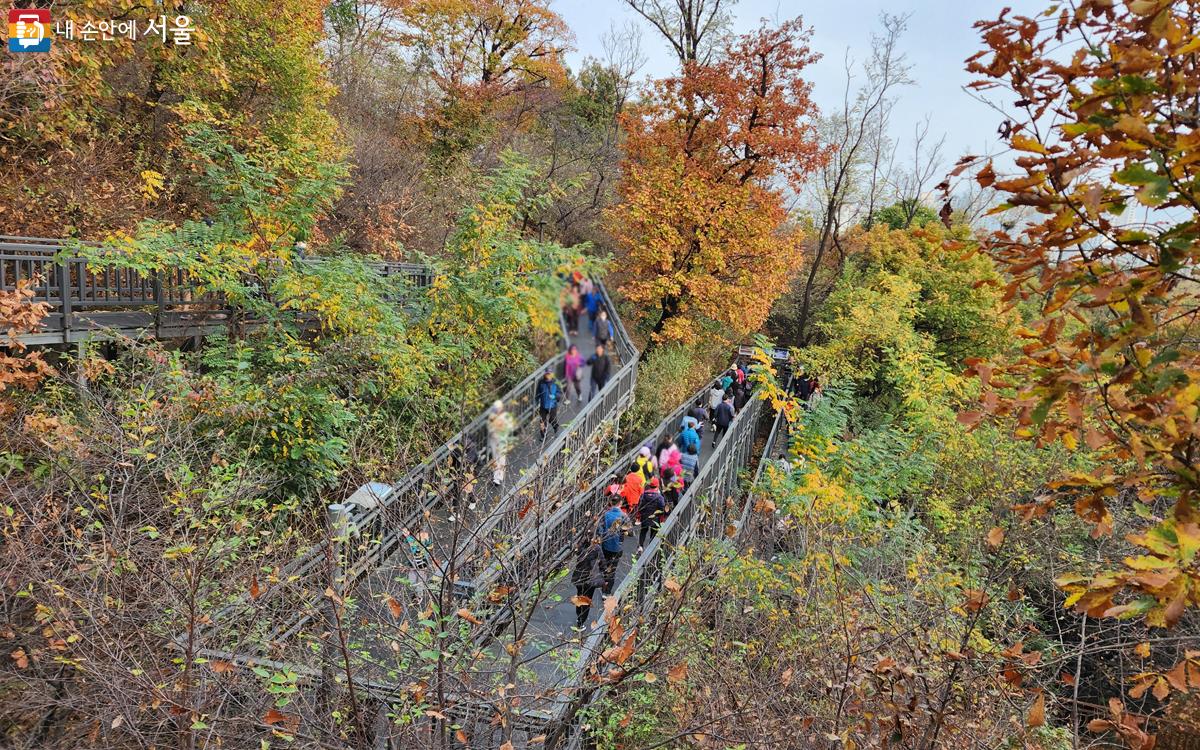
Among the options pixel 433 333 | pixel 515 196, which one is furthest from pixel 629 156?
pixel 433 333

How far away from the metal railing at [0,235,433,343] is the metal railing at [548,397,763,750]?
433 cm

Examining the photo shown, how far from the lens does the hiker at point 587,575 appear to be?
22.0ft

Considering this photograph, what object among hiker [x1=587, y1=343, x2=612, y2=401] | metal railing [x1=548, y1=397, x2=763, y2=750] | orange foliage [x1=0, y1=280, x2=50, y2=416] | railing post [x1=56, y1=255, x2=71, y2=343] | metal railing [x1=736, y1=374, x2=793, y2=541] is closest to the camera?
hiker [x1=587, y1=343, x2=612, y2=401]

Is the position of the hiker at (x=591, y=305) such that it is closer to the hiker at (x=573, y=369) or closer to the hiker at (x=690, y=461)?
the hiker at (x=573, y=369)

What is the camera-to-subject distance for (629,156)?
1800 cm

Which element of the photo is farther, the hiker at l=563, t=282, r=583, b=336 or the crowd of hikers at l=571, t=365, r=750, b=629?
the crowd of hikers at l=571, t=365, r=750, b=629

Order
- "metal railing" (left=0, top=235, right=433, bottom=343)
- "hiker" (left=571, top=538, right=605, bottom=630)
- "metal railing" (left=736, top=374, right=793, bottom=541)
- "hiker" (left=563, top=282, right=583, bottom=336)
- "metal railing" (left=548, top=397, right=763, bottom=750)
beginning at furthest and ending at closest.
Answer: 1. "metal railing" (left=736, top=374, right=793, bottom=541)
2. "metal railing" (left=0, top=235, right=433, bottom=343)
3. "hiker" (left=571, top=538, right=605, bottom=630)
4. "metal railing" (left=548, top=397, right=763, bottom=750)
5. "hiker" (left=563, top=282, right=583, bottom=336)

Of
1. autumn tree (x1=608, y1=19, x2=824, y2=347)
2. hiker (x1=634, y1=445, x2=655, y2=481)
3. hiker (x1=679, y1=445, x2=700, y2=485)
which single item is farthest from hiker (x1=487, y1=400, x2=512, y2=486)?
autumn tree (x1=608, y1=19, x2=824, y2=347)

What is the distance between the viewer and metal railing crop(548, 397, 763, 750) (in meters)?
4.89

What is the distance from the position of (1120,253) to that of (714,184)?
15607 mm

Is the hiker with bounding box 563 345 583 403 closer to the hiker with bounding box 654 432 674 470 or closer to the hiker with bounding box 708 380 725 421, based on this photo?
the hiker with bounding box 654 432 674 470

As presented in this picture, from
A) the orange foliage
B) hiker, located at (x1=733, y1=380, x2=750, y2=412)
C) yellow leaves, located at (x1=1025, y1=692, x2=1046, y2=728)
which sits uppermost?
the orange foliage

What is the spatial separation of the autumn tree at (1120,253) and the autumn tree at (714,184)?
44.6ft

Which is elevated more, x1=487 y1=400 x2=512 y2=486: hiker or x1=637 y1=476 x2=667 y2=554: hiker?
x1=487 y1=400 x2=512 y2=486: hiker
